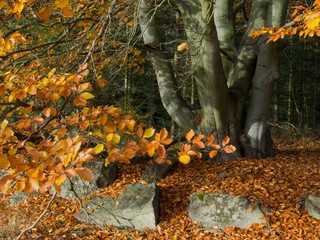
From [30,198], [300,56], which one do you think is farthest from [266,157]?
[300,56]

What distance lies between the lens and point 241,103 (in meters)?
6.68

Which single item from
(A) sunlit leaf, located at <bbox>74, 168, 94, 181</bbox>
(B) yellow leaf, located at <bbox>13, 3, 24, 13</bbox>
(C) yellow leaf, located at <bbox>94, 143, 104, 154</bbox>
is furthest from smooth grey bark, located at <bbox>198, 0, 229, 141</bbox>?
(A) sunlit leaf, located at <bbox>74, 168, 94, 181</bbox>

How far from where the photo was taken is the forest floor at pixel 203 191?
4.45m

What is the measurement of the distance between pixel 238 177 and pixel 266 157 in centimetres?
156

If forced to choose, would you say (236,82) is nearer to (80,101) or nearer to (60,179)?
(80,101)

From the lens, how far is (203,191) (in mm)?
5191

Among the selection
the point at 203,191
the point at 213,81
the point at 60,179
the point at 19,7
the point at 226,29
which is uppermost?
the point at 19,7

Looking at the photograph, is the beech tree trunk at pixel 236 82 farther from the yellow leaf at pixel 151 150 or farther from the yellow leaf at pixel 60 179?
the yellow leaf at pixel 60 179

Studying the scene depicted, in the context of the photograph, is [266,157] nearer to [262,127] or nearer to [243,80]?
[262,127]

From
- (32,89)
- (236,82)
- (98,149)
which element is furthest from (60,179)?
(236,82)

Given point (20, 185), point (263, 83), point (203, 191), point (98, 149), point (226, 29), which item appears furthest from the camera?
point (226, 29)

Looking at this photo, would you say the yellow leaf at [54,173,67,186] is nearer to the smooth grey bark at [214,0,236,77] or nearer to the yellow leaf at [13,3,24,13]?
the yellow leaf at [13,3,24,13]

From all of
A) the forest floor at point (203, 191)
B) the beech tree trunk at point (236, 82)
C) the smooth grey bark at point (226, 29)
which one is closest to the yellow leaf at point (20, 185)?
the forest floor at point (203, 191)

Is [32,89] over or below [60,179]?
over
